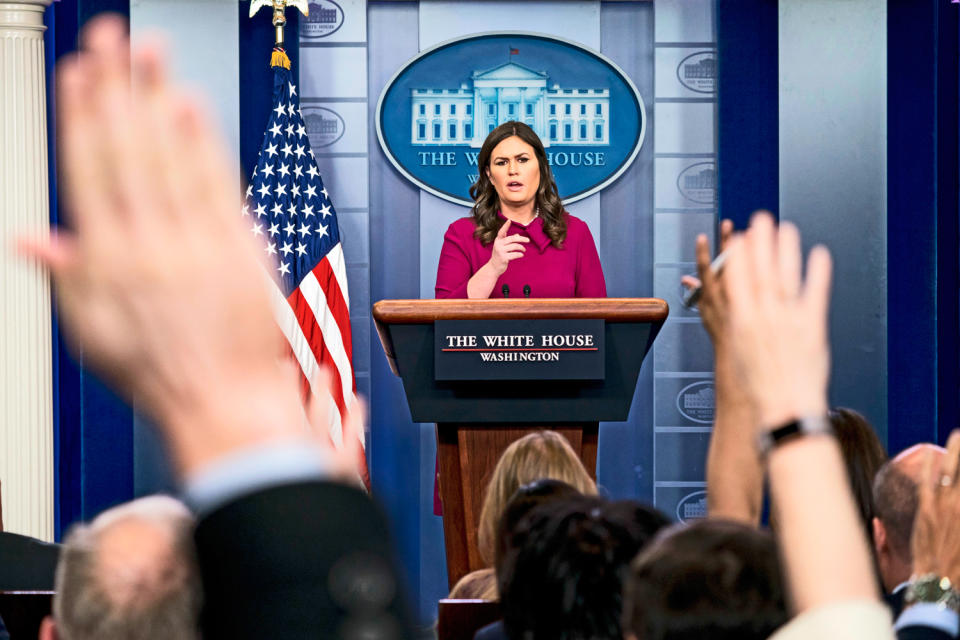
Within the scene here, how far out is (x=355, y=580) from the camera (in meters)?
0.53

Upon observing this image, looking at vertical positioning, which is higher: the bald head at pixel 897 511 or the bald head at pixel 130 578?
the bald head at pixel 130 578

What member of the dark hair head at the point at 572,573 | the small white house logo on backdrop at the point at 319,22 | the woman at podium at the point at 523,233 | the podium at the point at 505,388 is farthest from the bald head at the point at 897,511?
the small white house logo on backdrop at the point at 319,22

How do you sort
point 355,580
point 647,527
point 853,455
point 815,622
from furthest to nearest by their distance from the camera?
point 853,455
point 647,527
point 815,622
point 355,580

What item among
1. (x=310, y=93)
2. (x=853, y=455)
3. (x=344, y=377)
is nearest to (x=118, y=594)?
(x=853, y=455)

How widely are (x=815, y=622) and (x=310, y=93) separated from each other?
16.9 feet

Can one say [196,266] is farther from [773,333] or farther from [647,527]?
[647,527]

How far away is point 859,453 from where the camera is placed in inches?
89.6

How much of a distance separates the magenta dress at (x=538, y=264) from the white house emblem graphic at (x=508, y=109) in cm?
177

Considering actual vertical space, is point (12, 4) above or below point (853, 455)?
above

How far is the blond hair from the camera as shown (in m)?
2.29

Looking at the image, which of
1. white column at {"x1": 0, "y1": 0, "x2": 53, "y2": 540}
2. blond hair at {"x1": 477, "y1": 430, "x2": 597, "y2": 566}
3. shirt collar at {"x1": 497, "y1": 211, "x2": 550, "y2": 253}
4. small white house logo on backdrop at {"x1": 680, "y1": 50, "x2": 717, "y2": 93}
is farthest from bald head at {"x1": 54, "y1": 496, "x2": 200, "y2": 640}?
small white house logo on backdrop at {"x1": 680, "y1": 50, "x2": 717, "y2": 93}

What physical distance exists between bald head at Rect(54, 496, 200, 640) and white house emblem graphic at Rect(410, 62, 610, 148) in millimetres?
4723

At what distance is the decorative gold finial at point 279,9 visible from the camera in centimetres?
542

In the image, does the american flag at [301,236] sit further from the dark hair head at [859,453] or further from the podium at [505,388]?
the dark hair head at [859,453]
